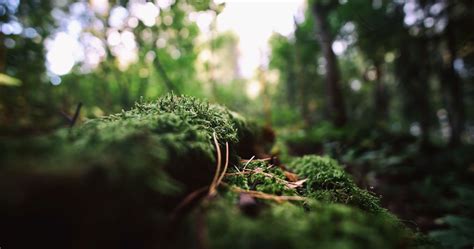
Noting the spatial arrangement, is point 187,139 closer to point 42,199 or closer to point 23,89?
point 42,199

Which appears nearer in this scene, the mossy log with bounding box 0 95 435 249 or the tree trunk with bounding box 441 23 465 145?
the mossy log with bounding box 0 95 435 249

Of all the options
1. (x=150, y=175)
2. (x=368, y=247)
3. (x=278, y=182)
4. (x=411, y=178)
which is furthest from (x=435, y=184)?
(x=150, y=175)

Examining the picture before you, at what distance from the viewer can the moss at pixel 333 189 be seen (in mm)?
1497


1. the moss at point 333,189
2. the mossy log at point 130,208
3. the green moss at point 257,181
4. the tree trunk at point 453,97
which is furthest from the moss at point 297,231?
the tree trunk at point 453,97

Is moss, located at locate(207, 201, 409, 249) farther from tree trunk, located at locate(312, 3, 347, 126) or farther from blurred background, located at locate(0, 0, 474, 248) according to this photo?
tree trunk, located at locate(312, 3, 347, 126)

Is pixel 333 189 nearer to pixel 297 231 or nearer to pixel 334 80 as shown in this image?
pixel 297 231

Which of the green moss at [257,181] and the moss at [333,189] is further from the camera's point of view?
the moss at [333,189]

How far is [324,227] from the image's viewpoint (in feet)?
2.89

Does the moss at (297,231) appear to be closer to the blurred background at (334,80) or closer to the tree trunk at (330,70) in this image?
the blurred background at (334,80)

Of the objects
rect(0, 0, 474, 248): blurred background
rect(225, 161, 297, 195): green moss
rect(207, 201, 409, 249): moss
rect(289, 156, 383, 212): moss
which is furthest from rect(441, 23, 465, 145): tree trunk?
rect(207, 201, 409, 249): moss

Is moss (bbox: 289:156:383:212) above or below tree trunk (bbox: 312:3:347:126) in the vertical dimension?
below

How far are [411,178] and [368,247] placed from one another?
6.51 metres

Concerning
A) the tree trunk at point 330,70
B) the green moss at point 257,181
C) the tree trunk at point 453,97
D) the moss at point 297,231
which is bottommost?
the moss at point 297,231

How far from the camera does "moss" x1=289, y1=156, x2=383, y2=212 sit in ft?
4.91
